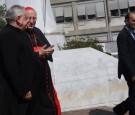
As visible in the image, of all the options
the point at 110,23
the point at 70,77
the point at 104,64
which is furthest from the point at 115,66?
the point at 110,23

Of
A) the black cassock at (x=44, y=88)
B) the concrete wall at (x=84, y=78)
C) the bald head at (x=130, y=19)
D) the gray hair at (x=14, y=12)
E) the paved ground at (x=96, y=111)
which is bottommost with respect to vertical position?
the paved ground at (x=96, y=111)

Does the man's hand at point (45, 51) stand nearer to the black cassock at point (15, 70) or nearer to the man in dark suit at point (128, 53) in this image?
the black cassock at point (15, 70)

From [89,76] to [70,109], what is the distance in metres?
0.81

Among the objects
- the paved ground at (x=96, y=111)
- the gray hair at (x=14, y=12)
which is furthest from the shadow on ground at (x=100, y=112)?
the gray hair at (x=14, y=12)

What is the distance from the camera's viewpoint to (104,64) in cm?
991

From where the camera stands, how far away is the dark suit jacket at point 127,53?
7299 millimetres

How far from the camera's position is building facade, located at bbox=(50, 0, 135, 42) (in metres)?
55.4

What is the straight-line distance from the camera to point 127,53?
7359 mm

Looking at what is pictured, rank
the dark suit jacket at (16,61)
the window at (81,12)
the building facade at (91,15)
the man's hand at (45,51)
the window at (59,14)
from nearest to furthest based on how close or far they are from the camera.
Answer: the dark suit jacket at (16,61) < the man's hand at (45,51) < the building facade at (91,15) < the window at (81,12) < the window at (59,14)

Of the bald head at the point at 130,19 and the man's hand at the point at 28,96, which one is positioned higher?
the bald head at the point at 130,19

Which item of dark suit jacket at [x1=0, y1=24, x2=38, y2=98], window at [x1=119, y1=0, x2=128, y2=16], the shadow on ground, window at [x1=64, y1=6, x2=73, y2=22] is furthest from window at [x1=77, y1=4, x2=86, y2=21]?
dark suit jacket at [x1=0, y1=24, x2=38, y2=98]

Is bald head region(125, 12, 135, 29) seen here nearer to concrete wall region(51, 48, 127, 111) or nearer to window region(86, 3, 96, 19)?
concrete wall region(51, 48, 127, 111)

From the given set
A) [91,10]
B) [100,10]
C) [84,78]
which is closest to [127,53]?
[84,78]

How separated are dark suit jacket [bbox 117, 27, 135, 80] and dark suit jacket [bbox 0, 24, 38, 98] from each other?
2.22 meters
